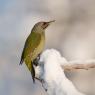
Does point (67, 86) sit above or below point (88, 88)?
above

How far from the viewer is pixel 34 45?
275 centimetres

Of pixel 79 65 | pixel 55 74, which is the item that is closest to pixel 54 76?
pixel 55 74

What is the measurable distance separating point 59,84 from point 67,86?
26 mm

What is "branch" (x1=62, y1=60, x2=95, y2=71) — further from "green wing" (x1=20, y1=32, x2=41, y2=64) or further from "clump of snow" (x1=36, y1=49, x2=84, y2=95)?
"green wing" (x1=20, y1=32, x2=41, y2=64)

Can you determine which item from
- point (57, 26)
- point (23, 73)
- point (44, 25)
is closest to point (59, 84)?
point (44, 25)

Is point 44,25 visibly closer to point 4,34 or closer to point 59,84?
point 59,84

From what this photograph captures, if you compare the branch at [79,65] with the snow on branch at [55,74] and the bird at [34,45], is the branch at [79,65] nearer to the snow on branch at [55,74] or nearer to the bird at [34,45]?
the snow on branch at [55,74]

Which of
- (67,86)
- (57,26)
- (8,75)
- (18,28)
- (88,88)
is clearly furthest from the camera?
(18,28)

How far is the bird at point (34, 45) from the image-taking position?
2.43m

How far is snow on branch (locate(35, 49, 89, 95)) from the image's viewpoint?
5.41 ft

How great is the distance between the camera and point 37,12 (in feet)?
29.3

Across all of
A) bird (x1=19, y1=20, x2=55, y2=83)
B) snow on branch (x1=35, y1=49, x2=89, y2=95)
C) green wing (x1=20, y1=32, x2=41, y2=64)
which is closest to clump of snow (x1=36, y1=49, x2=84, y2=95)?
snow on branch (x1=35, y1=49, x2=89, y2=95)

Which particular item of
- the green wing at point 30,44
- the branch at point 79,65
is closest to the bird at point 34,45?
the green wing at point 30,44

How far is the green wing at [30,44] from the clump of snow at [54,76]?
45cm
